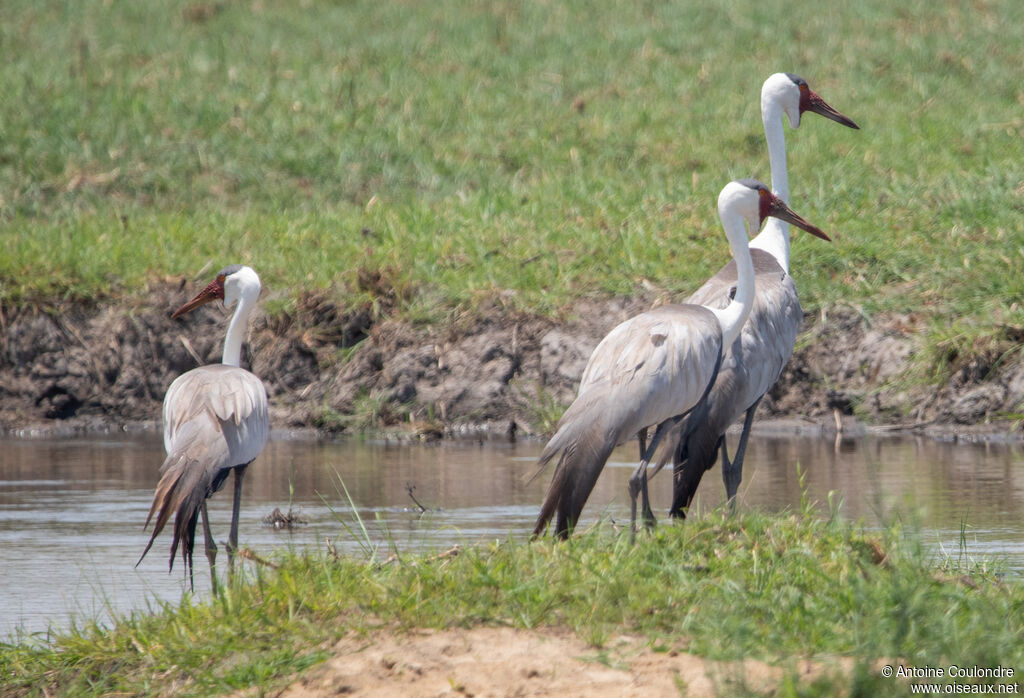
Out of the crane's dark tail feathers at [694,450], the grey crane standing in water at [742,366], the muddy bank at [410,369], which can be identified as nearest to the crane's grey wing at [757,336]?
the grey crane standing in water at [742,366]

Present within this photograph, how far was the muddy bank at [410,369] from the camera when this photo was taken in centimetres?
895

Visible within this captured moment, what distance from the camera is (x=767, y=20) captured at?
53.3 feet

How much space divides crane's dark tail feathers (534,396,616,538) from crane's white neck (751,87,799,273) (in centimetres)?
199

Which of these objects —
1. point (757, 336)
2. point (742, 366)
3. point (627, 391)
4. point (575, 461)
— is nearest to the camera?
point (575, 461)

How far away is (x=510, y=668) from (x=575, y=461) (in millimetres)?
1596

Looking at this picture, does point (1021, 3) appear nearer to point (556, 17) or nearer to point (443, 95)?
point (556, 17)

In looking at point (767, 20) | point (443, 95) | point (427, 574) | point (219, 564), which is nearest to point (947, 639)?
point (427, 574)

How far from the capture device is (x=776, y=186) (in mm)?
8094

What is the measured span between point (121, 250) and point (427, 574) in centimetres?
668

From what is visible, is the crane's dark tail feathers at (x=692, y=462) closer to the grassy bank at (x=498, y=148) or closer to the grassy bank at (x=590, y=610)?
the grassy bank at (x=590, y=610)

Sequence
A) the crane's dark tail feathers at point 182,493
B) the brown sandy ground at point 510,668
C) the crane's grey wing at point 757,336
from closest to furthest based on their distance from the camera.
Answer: the brown sandy ground at point 510,668, the crane's dark tail feathers at point 182,493, the crane's grey wing at point 757,336

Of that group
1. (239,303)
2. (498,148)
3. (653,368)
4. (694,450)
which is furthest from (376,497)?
(498,148)

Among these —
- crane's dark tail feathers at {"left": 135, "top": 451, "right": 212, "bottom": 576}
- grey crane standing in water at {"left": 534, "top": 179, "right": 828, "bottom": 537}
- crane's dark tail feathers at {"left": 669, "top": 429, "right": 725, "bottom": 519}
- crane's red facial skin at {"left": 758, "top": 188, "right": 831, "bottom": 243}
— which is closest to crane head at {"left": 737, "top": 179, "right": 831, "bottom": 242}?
crane's red facial skin at {"left": 758, "top": 188, "right": 831, "bottom": 243}

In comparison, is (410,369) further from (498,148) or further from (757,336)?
(498,148)
